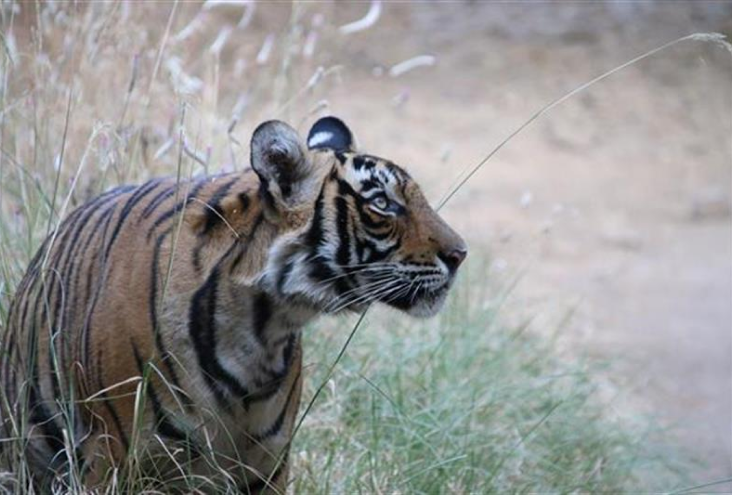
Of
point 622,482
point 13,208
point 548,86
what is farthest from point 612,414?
point 548,86

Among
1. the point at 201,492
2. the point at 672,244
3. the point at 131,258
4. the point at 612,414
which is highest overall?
the point at 131,258

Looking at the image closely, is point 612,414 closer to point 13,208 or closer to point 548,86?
point 13,208

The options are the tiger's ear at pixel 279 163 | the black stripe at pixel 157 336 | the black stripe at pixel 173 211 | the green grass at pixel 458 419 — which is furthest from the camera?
the green grass at pixel 458 419

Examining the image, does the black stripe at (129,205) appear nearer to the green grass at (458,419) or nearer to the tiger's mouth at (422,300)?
the tiger's mouth at (422,300)

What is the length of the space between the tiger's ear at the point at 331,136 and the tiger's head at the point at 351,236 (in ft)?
0.44

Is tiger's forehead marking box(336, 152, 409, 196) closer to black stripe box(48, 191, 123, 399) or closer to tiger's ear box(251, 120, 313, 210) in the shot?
tiger's ear box(251, 120, 313, 210)

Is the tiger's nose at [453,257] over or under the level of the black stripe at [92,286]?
over

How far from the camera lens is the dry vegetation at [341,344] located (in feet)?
13.5

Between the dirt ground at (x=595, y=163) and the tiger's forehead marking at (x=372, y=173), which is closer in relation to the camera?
the tiger's forehead marking at (x=372, y=173)

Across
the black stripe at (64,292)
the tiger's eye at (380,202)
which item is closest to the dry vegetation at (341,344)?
the black stripe at (64,292)

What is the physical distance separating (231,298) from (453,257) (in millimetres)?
491

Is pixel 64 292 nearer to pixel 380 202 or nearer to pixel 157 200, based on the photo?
pixel 157 200

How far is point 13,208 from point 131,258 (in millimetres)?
1624

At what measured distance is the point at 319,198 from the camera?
318 centimetres
